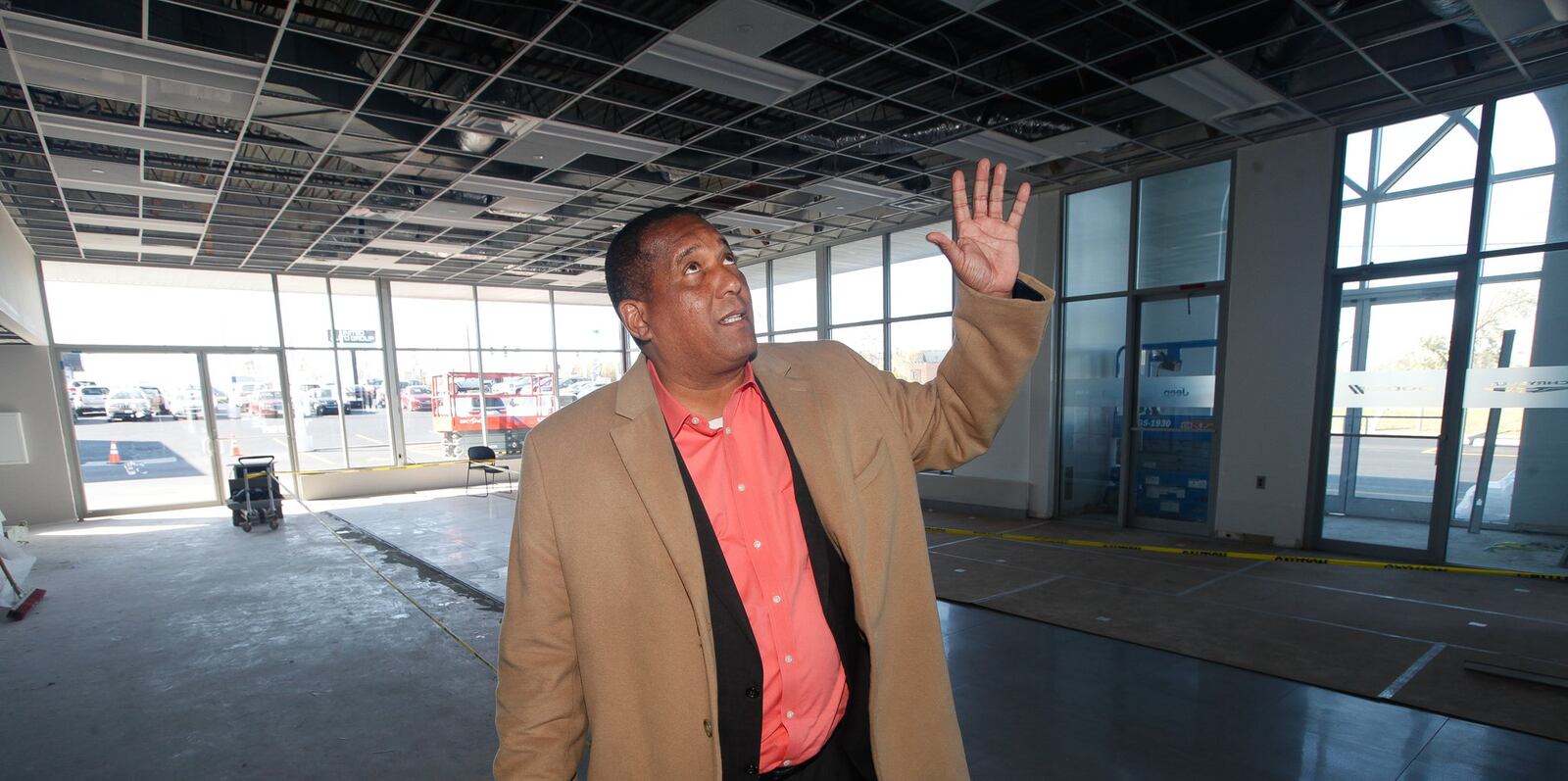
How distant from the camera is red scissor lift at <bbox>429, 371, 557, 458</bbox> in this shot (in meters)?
12.5

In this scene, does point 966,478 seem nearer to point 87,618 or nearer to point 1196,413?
point 1196,413

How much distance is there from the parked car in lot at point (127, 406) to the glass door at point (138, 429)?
0.01m

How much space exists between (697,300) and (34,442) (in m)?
13.1

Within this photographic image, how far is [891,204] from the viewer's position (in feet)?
27.5

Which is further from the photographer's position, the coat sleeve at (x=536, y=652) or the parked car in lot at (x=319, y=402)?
the parked car in lot at (x=319, y=402)

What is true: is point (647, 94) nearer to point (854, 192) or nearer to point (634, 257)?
point (854, 192)

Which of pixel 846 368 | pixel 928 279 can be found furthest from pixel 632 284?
pixel 928 279

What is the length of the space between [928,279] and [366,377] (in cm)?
973

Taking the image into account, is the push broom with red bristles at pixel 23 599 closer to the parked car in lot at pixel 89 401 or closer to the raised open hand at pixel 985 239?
the parked car in lot at pixel 89 401

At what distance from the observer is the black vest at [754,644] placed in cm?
115

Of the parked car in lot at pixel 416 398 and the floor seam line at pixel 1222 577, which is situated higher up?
the parked car in lot at pixel 416 398

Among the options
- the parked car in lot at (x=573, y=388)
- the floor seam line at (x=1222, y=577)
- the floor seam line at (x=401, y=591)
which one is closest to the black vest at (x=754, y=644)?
the floor seam line at (x=401, y=591)

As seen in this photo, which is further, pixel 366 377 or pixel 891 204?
pixel 366 377

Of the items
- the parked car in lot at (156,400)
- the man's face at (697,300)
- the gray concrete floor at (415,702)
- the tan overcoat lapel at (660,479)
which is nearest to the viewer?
the tan overcoat lapel at (660,479)
